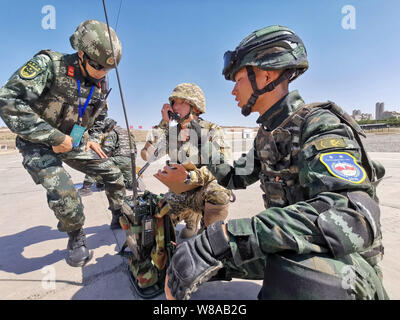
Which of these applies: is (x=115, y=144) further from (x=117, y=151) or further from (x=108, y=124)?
(x=108, y=124)

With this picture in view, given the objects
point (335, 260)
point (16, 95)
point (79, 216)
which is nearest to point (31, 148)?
point (16, 95)

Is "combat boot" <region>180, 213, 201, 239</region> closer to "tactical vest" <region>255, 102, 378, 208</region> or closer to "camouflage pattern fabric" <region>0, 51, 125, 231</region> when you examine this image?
"camouflage pattern fabric" <region>0, 51, 125, 231</region>

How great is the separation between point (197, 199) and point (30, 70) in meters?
2.27

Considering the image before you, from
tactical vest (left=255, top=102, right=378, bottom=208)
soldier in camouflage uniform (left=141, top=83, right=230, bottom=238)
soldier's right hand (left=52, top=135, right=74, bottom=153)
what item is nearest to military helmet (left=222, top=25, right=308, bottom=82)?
tactical vest (left=255, top=102, right=378, bottom=208)

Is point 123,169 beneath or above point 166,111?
beneath

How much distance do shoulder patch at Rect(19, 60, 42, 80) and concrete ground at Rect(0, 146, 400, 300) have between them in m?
1.94

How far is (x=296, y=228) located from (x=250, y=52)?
1.32 m

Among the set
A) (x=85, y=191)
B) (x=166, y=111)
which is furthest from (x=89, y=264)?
(x=85, y=191)

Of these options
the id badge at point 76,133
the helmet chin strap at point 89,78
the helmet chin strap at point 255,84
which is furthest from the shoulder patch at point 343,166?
the helmet chin strap at point 89,78

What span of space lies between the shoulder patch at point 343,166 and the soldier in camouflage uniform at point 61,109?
7.68 ft

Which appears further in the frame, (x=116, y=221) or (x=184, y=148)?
(x=116, y=221)

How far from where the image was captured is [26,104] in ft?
7.04

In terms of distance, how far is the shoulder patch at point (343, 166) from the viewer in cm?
91
